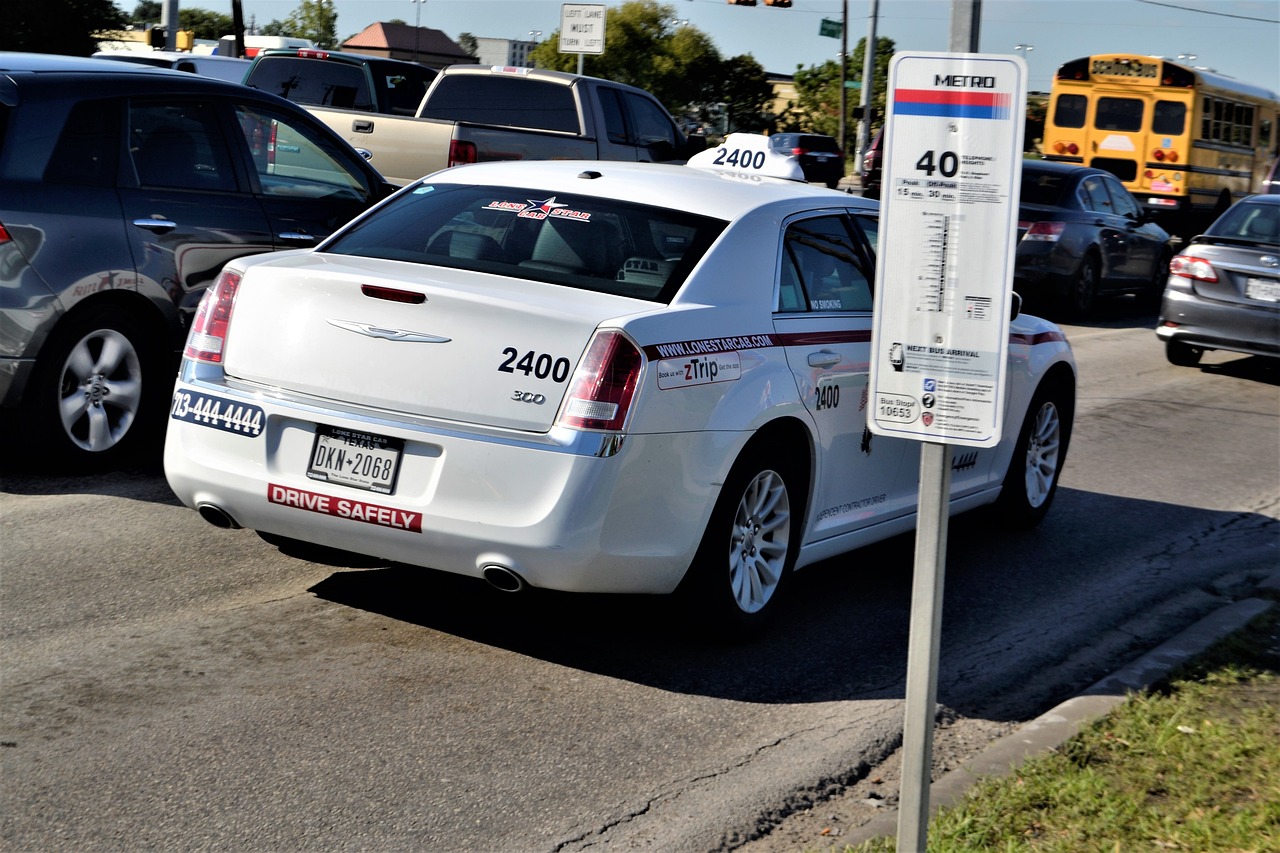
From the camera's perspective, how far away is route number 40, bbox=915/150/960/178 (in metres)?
3.20

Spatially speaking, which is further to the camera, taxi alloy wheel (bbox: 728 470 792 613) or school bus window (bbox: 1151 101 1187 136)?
school bus window (bbox: 1151 101 1187 136)

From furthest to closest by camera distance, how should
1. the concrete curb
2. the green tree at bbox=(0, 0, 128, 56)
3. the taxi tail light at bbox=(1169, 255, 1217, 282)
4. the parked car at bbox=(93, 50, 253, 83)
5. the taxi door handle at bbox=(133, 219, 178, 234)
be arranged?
the green tree at bbox=(0, 0, 128, 56) → the parked car at bbox=(93, 50, 253, 83) → the taxi tail light at bbox=(1169, 255, 1217, 282) → the taxi door handle at bbox=(133, 219, 178, 234) → the concrete curb

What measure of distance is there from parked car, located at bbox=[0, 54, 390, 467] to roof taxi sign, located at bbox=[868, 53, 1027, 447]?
4.71m

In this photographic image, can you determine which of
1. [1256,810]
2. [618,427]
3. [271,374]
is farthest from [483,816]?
[1256,810]

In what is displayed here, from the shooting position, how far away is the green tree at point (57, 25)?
3866 cm

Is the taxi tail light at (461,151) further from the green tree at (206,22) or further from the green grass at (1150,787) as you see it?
the green tree at (206,22)

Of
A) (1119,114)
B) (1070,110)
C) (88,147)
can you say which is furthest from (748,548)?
(1070,110)

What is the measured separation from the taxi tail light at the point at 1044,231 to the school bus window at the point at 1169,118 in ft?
39.3

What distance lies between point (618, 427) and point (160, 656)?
5.55 ft

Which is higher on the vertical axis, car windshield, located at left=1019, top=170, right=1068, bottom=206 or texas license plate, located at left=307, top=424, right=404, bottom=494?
car windshield, located at left=1019, top=170, right=1068, bottom=206

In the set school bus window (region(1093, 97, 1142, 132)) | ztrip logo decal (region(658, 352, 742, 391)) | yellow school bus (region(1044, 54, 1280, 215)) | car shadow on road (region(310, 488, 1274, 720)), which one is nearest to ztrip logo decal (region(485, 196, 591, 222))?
ztrip logo decal (region(658, 352, 742, 391))

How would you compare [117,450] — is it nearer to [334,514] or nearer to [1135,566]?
[334,514]

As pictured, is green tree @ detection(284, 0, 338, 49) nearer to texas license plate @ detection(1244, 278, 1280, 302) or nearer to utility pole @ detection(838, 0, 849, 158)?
utility pole @ detection(838, 0, 849, 158)

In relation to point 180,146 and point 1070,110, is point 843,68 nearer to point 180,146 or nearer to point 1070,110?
point 1070,110
